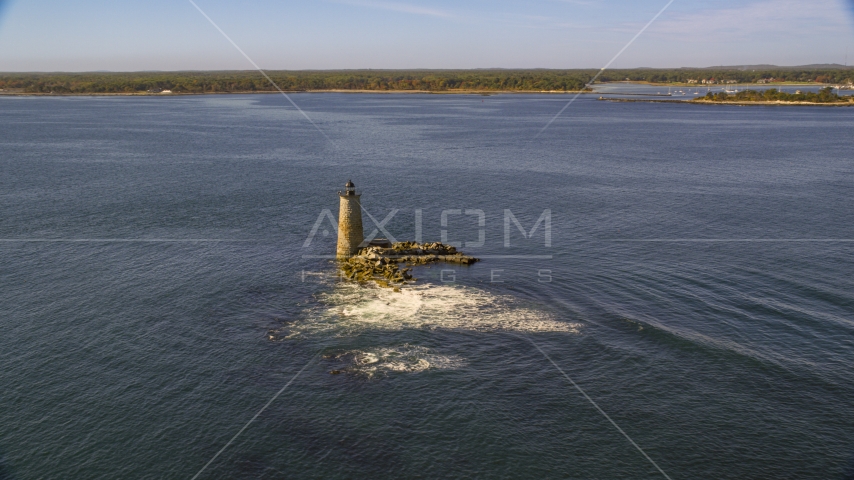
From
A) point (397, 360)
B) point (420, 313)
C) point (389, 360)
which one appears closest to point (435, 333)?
point (420, 313)

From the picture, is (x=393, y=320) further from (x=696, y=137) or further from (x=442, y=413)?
(x=696, y=137)

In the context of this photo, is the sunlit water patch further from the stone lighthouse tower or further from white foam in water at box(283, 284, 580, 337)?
the stone lighthouse tower

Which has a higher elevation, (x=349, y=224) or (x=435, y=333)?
(x=349, y=224)

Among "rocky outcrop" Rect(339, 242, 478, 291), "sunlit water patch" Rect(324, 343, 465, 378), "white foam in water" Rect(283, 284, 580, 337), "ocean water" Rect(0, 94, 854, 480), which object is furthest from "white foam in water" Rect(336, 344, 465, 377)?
"rocky outcrop" Rect(339, 242, 478, 291)

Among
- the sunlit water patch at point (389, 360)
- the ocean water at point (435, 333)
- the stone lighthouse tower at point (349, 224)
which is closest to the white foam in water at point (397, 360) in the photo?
the sunlit water patch at point (389, 360)

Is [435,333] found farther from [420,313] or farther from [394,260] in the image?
[394,260]

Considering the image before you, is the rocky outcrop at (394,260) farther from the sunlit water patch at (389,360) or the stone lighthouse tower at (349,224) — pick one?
the sunlit water patch at (389,360)

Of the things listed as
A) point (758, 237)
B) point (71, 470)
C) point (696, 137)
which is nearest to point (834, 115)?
point (696, 137)
